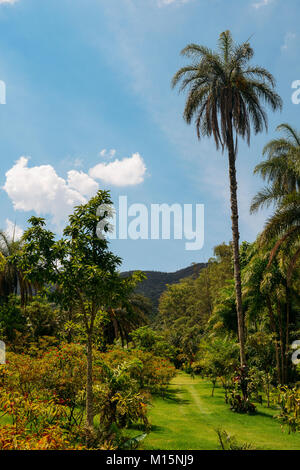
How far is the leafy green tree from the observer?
32.7 feet

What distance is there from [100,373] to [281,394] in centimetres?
832

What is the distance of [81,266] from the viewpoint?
9.64m

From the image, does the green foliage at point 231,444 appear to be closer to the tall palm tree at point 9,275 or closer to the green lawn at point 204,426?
the green lawn at point 204,426

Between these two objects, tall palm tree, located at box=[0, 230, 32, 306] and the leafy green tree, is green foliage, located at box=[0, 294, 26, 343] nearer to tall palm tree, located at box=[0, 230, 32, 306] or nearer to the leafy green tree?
tall palm tree, located at box=[0, 230, 32, 306]

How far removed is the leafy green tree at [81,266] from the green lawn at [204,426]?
276 cm

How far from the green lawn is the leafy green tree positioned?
2760mm

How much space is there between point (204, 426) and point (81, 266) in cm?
785

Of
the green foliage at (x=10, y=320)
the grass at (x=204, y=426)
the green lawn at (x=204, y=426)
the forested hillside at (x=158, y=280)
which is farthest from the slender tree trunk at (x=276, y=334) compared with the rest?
the forested hillside at (x=158, y=280)

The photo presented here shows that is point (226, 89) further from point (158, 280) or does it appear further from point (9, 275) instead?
point (158, 280)

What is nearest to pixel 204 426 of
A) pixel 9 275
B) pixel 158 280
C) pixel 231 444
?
pixel 231 444
